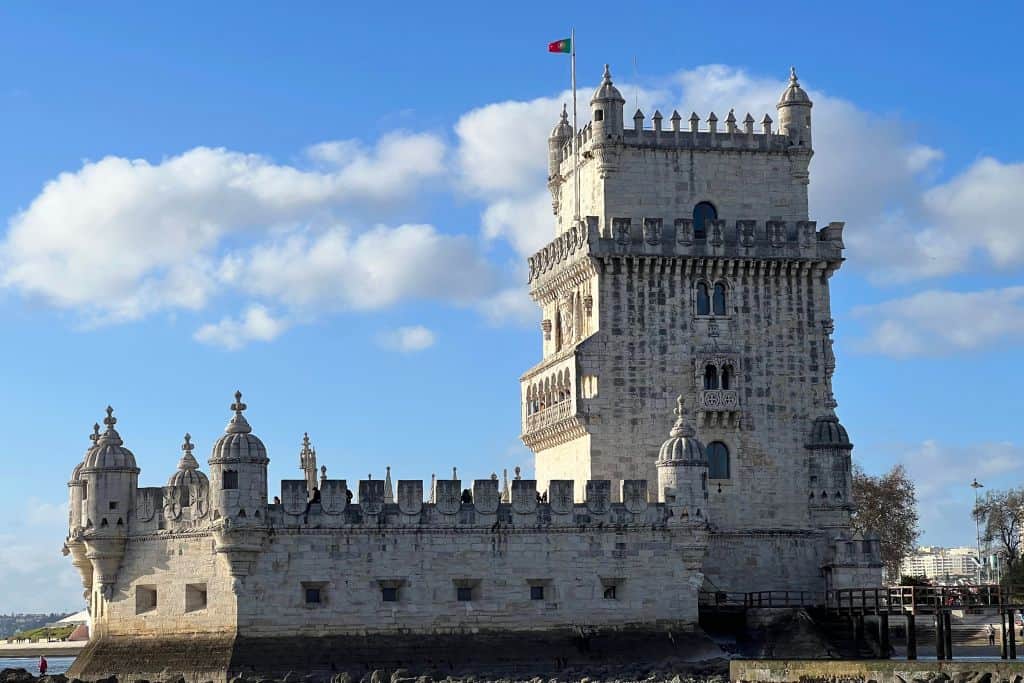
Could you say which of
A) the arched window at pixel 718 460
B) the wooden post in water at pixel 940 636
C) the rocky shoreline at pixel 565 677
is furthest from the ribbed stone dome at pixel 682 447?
the wooden post in water at pixel 940 636

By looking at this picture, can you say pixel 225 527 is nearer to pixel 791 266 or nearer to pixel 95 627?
pixel 95 627

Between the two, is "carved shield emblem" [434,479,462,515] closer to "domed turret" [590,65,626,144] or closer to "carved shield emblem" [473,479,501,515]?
"carved shield emblem" [473,479,501,515]

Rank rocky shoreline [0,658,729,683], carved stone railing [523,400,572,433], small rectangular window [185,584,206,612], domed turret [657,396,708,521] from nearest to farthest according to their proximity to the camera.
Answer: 1. rocky shoreline [0,658,729,683]
2. small rectangular window [185,584,206,612]
3. domed turret [657,396,708,521]
4. carved stone railing [523,400,572,433]

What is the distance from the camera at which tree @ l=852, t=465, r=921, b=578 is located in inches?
3738

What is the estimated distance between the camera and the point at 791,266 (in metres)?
66.6

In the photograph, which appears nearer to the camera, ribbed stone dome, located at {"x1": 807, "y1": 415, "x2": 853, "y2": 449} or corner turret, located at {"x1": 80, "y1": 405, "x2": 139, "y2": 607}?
corner turret, located at {"x1": 80, "y1": 405, "x2": 139, "y2": 607}

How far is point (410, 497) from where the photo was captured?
5697 centimetres

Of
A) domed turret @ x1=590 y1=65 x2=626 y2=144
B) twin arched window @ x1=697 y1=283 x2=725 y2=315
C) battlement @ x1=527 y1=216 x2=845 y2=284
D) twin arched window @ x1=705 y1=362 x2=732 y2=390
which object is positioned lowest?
twin arched window @ x1=705 y1=362 x2=732 y2=390

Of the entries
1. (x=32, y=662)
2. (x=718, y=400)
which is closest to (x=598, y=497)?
(x=718, y=400)

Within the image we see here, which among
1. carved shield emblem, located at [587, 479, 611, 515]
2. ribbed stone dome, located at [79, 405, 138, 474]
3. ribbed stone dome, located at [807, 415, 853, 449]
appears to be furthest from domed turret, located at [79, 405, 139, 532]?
ribbed stone dome, located at [807, 415, 853, 449]

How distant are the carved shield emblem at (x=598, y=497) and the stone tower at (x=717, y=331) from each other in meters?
5.43

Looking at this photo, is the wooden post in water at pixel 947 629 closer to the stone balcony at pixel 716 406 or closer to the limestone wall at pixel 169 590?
the stone balcony at pixel 716 406

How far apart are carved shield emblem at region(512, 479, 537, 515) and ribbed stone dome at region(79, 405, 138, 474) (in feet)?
39.5

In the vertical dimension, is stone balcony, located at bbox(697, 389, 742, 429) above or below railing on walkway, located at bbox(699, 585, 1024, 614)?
above
